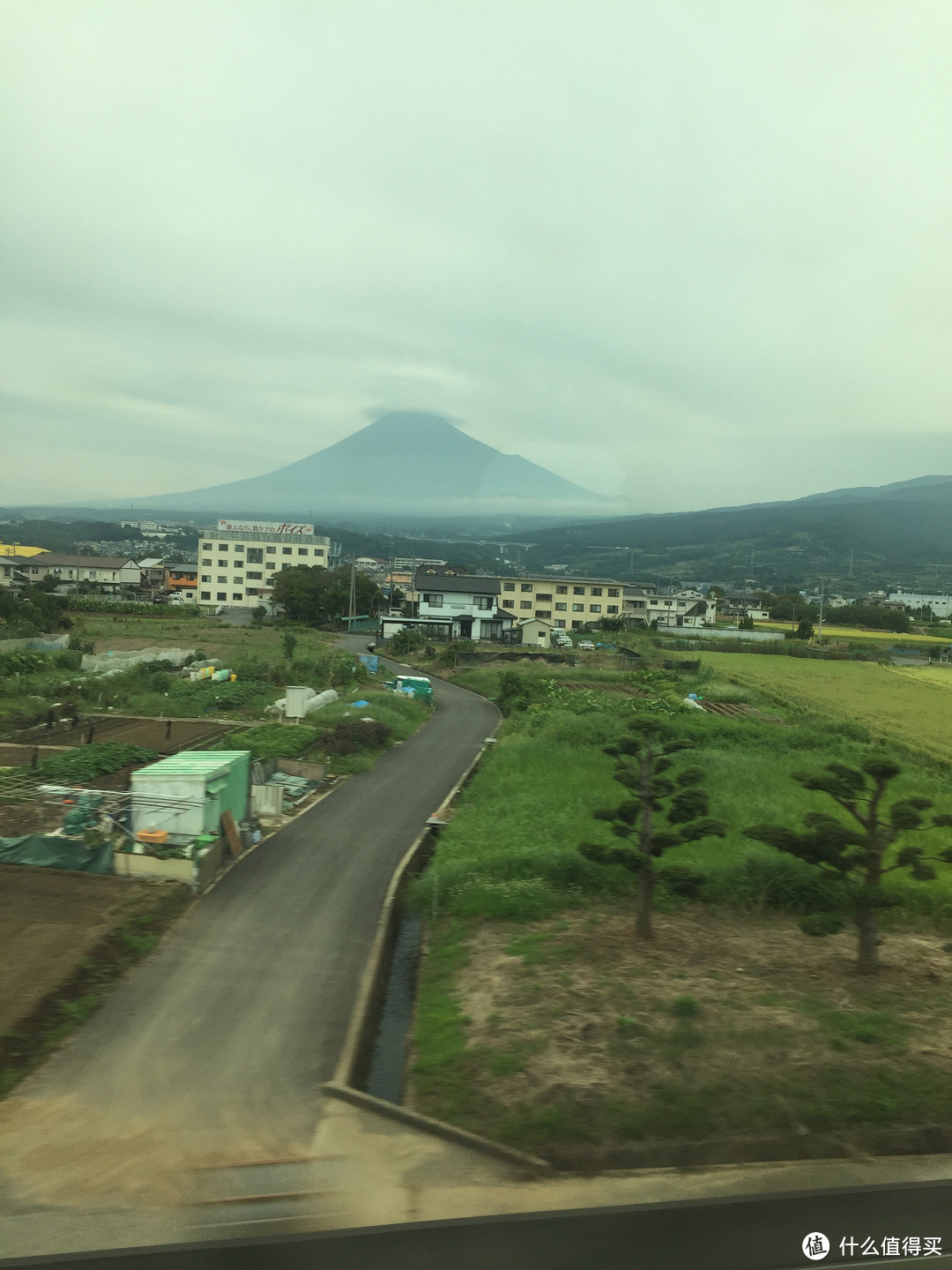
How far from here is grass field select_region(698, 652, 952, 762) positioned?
66.0ft

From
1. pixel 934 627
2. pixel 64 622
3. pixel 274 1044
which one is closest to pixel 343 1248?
pixel 274 1044

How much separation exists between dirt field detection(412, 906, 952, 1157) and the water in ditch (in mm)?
218

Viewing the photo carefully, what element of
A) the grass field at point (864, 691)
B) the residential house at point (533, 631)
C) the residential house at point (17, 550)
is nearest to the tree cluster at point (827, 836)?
the grass field at point (864, 691)

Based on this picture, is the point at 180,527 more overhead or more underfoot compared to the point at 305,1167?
more overhead

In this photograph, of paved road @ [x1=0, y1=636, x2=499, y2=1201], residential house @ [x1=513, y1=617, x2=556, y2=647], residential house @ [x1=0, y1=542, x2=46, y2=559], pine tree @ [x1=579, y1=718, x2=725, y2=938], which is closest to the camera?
paved road @ [x1=0, y1=636, x2=499, y2=1201]

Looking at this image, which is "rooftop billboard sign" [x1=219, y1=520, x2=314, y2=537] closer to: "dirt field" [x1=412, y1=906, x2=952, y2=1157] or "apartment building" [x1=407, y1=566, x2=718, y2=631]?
"apartment building" [x1=407, y1=566, x2=718, y2=631]

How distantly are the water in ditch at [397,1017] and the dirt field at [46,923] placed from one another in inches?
92.6

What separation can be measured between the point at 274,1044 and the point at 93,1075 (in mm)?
1084

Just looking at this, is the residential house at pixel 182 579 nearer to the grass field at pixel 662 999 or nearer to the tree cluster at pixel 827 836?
the grass field at pixel 662 999

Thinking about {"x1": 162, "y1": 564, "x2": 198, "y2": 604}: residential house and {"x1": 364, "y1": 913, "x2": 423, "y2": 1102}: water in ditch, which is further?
{"x1": 162, "y1": 564, "x2": 198, "y2": 604}: residential house

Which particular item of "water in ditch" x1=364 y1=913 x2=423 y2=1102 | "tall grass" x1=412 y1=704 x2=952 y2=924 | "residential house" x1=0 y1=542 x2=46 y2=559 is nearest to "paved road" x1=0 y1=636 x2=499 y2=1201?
"water in ditch" x1=364 y1=913 x2=423 y2=1102

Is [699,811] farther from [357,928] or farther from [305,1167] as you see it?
[305,1167]

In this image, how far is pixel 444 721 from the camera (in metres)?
19.6

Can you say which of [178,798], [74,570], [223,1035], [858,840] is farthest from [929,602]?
[223,1035]
